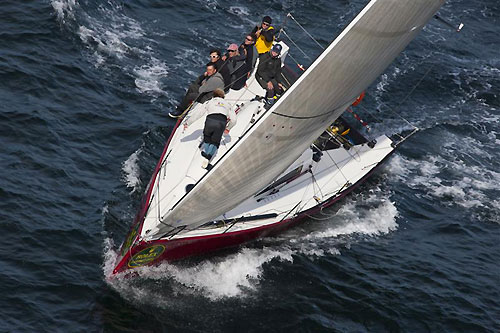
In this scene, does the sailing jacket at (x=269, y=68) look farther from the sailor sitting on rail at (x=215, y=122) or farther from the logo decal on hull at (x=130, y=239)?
the logo decal on hull at (x=130, y=239)

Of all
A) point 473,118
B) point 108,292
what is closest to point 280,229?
point 108,292

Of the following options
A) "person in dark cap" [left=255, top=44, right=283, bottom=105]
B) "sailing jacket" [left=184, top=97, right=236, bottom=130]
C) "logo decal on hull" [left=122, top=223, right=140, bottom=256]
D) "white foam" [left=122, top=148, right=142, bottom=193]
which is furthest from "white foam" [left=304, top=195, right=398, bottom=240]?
"logo decal on hull" [left=122, top=223, right=140, bottom=256]

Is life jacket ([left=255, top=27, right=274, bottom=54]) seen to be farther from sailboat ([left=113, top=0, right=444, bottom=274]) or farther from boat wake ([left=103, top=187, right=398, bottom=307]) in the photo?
boat wake ([left=103, top=187, right=398, bottom=307])

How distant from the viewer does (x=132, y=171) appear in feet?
66.5

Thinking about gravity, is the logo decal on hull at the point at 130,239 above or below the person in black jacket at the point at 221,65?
below

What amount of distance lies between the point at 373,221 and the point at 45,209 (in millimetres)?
9664

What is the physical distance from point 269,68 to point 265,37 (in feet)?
4.73

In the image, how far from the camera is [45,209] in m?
17.8

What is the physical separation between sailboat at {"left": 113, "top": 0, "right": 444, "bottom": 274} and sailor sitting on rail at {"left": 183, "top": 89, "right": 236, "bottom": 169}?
56 cm

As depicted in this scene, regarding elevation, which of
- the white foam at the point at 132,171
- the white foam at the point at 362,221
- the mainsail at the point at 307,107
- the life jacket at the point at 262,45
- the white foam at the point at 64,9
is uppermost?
the mainsail at the point at 307,107

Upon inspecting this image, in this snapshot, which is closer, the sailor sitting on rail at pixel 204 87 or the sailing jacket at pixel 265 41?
the sailor sitting on rail at pixel 204 87

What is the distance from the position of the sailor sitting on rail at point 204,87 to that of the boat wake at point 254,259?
14.1 feet

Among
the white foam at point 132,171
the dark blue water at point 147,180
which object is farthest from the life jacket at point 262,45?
the white foam at point 132,171

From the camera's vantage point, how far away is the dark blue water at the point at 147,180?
1647cm
